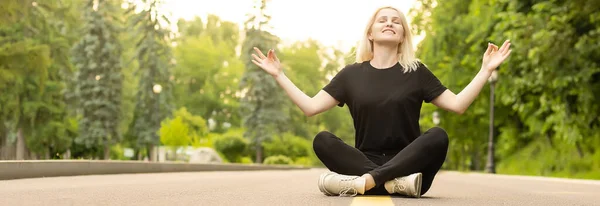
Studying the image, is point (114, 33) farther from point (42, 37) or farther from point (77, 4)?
point (42, 37)

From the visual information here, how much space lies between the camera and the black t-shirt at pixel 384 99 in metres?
7.42

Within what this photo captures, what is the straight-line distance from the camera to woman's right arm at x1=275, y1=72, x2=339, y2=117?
24.6 ft

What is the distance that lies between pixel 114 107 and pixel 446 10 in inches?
797

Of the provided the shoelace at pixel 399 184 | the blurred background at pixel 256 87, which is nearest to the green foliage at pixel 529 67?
the blurred background at pixel 256 87

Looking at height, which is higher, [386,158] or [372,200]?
[386,158]

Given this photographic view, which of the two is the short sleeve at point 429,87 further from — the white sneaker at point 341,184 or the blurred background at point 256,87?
the blurred background at point 256,87

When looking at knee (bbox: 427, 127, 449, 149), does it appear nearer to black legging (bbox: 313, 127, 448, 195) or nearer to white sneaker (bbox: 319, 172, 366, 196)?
black legging (bbox: 313, 127, 448, 195)

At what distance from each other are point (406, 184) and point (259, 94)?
49.4m

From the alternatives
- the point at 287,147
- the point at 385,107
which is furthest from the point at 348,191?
the point at 287,147

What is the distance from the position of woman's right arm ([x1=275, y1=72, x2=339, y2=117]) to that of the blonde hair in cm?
48

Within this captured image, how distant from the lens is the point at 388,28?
7664 mm

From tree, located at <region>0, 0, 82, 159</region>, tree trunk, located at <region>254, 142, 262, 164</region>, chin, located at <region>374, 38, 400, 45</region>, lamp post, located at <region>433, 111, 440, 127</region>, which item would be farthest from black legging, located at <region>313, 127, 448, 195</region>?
tree trunk, located at <region>254, 142, 262, 164</region>

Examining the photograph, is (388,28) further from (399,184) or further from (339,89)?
(399,184)

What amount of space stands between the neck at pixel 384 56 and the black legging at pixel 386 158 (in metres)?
0.70
